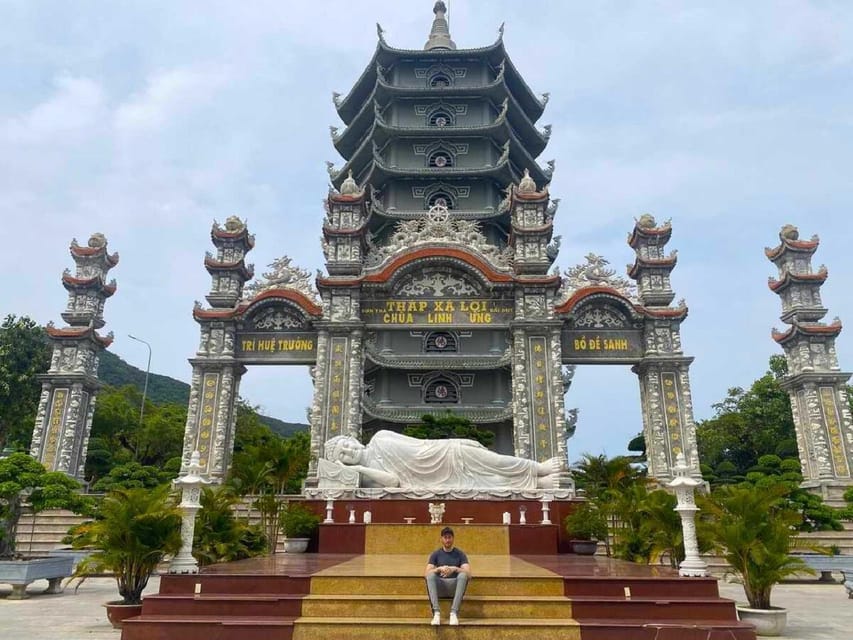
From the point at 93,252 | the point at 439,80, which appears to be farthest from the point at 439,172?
the point at 93,252

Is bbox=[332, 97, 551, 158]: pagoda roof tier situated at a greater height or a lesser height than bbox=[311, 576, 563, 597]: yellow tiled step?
greater

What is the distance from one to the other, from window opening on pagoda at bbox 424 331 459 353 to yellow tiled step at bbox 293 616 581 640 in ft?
50.6

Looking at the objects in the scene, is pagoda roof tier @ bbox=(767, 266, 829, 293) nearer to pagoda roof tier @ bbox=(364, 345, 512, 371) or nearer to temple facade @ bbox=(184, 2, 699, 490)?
temple facade @ bbox=(184, 2, 699, 490)

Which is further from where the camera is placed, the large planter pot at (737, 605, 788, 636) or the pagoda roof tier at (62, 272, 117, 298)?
the pagoda roof tier at (62, 272, 117, 298)

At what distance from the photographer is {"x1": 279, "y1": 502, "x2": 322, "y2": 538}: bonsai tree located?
1149cm

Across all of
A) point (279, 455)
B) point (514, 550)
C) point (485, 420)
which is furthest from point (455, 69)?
point (514, 550)

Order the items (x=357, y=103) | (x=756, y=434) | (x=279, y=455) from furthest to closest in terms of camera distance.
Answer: (x=756, y=434) → (x=357, y=103) → (x=279, y=455)

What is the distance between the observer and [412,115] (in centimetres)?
2625

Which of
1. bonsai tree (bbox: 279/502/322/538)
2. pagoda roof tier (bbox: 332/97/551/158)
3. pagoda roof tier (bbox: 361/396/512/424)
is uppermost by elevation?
pagoda roof tier (bbox: 332/97/551/158)

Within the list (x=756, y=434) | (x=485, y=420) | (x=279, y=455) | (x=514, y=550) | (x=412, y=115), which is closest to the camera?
(x=514, y=550)

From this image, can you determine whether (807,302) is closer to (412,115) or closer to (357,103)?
(412,115)

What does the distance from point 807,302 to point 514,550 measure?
637 inches

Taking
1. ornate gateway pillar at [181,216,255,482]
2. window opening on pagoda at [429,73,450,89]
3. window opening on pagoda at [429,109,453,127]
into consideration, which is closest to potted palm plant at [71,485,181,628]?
ornate gateway pillar at [181,216,255,482]

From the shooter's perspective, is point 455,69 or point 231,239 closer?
point 231,239
